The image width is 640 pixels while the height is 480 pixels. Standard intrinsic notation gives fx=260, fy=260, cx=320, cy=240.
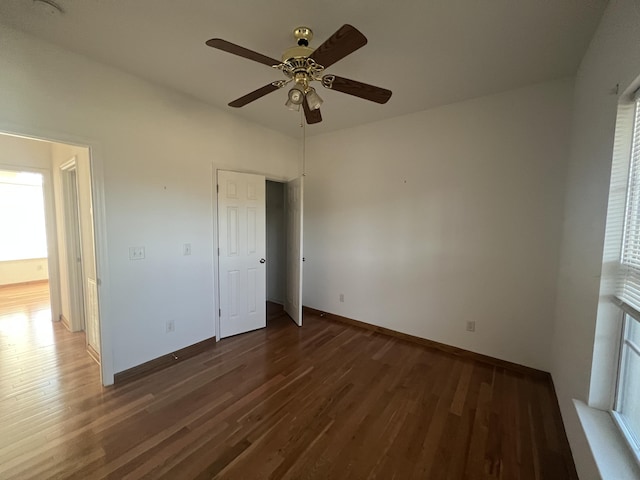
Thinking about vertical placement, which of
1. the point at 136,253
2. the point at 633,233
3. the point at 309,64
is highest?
the point at 309,64

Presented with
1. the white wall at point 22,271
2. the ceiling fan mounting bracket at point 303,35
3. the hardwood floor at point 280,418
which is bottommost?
the hardwood floor at point 280,418

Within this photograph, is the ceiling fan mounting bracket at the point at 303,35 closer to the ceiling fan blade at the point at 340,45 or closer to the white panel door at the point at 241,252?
the ceiling fan blade at the point at 340,45

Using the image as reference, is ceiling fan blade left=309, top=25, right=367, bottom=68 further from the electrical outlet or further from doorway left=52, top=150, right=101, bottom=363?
doorway left=52, top=150, right=101, bottom=363

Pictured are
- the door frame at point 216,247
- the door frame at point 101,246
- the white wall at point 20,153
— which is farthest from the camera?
the white wall at point 20,153

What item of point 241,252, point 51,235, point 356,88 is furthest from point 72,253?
point 356,88

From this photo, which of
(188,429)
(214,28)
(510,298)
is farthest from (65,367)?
(510,298)

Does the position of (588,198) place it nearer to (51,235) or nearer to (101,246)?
(101,246)

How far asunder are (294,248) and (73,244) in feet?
9.02

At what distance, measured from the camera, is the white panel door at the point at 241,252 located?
3.18m

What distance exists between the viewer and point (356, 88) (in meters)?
1.72

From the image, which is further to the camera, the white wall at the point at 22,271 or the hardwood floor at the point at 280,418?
the white wall at the point at 22,271

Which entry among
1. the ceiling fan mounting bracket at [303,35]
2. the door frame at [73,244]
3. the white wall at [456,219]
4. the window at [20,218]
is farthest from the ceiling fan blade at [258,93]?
the window at [20,218]

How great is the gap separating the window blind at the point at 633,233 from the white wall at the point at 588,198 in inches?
3.7

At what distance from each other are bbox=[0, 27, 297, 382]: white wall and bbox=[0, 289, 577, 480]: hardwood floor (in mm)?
495
